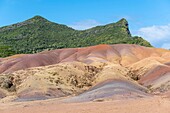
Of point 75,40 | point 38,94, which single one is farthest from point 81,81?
point 75,40

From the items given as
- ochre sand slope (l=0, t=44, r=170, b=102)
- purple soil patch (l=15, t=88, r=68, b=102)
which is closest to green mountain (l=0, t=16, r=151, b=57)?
ochre sand slope (l=0, t=44, r=170, b=102)

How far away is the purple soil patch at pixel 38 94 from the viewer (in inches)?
2110

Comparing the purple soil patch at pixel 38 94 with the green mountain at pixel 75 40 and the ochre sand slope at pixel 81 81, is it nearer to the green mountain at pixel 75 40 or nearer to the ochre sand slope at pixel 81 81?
the ochre sand slope at pixel 81 81

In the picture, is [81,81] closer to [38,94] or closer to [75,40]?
[38,94]

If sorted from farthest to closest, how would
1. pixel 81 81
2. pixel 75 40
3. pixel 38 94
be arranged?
pixel 75 40, pixel 81 81, pixel 38 94

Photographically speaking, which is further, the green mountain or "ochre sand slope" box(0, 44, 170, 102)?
the green mountain

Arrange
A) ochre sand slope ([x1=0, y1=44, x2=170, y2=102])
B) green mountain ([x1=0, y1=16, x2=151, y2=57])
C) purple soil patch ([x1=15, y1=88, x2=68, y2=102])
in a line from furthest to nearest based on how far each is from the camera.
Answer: green mountain ([x1=0, y1=16, x2=151, y2=57]) < purple soil patch ([x1=15, y1=88, x2=68, y2=102]) < ochre sand slope ([x1=0, y1=44, x2=170, y2=102])

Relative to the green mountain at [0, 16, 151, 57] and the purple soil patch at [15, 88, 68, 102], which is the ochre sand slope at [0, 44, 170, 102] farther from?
the green mountain at [0, 16, 151, 57]

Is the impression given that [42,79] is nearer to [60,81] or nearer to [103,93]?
[60,81]

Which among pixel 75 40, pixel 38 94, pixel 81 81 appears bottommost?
pixel 38 94

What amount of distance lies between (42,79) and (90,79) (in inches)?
469

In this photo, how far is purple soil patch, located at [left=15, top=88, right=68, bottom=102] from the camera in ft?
176

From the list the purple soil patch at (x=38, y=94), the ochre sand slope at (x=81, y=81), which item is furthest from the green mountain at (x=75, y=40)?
the purple soil patch at (x=38, y=94)

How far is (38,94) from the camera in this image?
55.4m
